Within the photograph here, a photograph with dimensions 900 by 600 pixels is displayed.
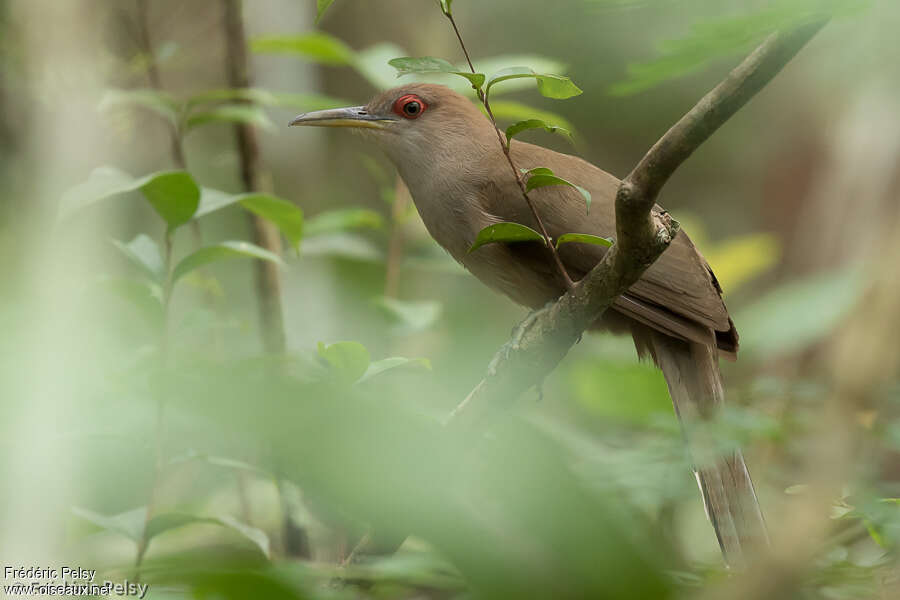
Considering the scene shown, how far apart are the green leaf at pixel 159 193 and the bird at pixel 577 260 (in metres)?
0.98

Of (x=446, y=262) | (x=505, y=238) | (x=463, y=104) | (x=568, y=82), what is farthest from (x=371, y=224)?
(x=568, y=82)

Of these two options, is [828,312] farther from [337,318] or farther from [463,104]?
[337,318]

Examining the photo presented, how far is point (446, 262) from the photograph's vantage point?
11.2ft

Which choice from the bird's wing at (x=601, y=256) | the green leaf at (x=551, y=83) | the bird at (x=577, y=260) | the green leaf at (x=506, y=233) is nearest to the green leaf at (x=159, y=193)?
the green leaf at (x=506, y=233)

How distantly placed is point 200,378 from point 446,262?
282 centimetres

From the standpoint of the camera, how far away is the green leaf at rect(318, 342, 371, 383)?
1.74m

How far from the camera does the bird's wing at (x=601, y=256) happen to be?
2.81 metres

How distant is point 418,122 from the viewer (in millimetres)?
3385

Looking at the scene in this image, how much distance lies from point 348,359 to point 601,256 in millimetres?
1249

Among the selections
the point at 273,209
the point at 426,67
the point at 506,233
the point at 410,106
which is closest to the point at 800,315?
the point at 410,106

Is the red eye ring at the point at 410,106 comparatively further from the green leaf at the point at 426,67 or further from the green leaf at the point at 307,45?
the green leaf at the point at 426,67

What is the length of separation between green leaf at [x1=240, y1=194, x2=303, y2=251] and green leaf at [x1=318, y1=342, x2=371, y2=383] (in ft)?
2.11

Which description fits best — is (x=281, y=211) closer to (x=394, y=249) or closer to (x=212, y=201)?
(x=212, y=201)

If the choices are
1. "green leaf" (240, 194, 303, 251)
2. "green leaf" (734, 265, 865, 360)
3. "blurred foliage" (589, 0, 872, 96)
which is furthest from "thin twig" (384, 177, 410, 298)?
"blurred foliage" (589, 0, 872, 96)
